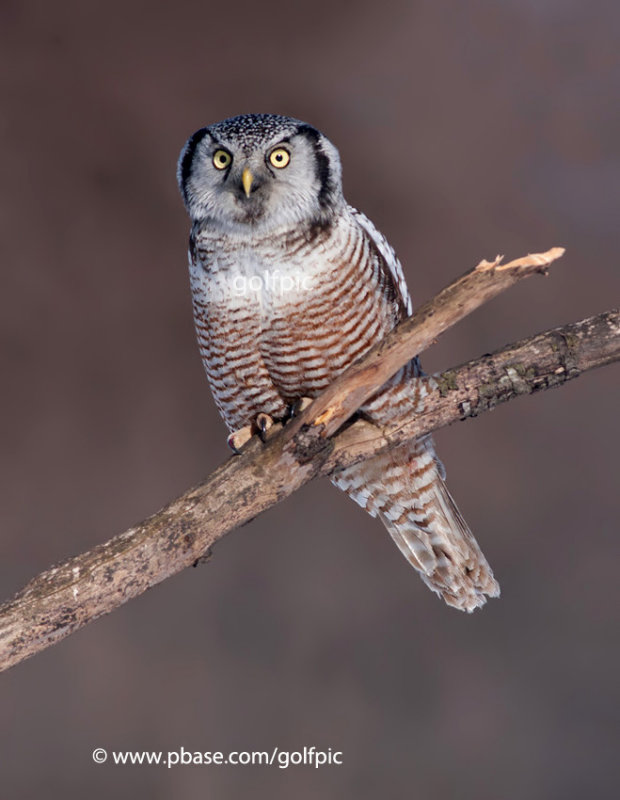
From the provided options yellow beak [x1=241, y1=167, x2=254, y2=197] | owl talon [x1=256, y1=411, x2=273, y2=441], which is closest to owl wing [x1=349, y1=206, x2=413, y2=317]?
yellow beak [x1=241, y1=167, x2=254, y2=197]

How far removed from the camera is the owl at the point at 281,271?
214 centimetres

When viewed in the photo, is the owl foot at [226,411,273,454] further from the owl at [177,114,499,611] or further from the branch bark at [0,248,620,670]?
the branch bark at [0,248,620,670]

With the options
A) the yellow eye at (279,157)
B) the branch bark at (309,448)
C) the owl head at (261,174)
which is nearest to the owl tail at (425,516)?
the branch bark at (309,448)

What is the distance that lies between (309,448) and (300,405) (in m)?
0.24

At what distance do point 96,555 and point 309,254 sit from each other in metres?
0.92

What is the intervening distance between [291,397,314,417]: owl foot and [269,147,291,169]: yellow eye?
0.60m

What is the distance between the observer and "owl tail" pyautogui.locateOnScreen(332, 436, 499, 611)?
255 cm

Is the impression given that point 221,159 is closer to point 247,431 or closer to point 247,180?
point 247,180

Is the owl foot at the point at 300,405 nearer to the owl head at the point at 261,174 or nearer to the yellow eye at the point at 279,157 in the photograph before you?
the owl head at the point at 261,174

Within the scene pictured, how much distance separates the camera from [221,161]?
2141 millimetres

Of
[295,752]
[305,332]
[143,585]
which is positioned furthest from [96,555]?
[295,752]

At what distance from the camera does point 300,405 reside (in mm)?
2234

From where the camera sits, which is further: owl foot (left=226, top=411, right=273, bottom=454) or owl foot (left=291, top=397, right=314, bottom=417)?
owl foot (left=226, top=411, right=273, bottom=454)

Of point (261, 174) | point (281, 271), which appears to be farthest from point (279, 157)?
point (281, 271)
